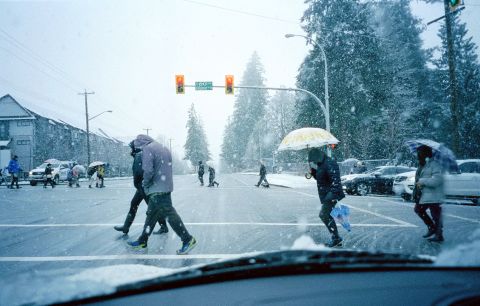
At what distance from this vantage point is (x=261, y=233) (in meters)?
7.24

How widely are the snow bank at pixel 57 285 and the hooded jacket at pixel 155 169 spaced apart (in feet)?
13.1

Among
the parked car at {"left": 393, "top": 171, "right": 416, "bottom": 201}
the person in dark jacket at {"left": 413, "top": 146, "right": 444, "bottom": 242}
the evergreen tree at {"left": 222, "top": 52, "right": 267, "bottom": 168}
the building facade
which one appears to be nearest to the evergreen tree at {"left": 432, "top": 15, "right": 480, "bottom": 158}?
the parked car at {"left": 393, "top": 171, "right": 416, "bottom": 201}

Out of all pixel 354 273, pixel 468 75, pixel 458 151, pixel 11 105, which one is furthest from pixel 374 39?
pixel 11 105

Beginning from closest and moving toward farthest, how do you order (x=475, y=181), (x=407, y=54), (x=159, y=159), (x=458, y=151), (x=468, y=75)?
(x=159, y=159), (x=475, y=181), (x=458, y=151), (x=468, y=75), (x=407, y=54)

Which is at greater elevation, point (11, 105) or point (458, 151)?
point (11, 105)

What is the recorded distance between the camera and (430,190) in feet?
21.0

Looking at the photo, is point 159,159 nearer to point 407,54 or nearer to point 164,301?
point 164,301

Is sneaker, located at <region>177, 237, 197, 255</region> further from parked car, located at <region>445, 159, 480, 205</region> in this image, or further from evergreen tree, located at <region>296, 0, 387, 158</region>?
evergreen tree, located at <region>296, 0, 387, 158</region>

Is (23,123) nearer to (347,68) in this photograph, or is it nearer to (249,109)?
(249,109)

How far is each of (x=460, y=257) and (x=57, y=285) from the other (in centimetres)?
226

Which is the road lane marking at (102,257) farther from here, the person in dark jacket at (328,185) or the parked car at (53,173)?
the parked car at (53,173)

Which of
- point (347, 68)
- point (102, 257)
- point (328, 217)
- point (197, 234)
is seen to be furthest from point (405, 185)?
point (347, 68)

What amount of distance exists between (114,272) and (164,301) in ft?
1.71

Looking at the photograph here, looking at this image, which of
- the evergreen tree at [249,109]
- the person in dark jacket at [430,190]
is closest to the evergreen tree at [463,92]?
the person in dark jacket at [430,190]
